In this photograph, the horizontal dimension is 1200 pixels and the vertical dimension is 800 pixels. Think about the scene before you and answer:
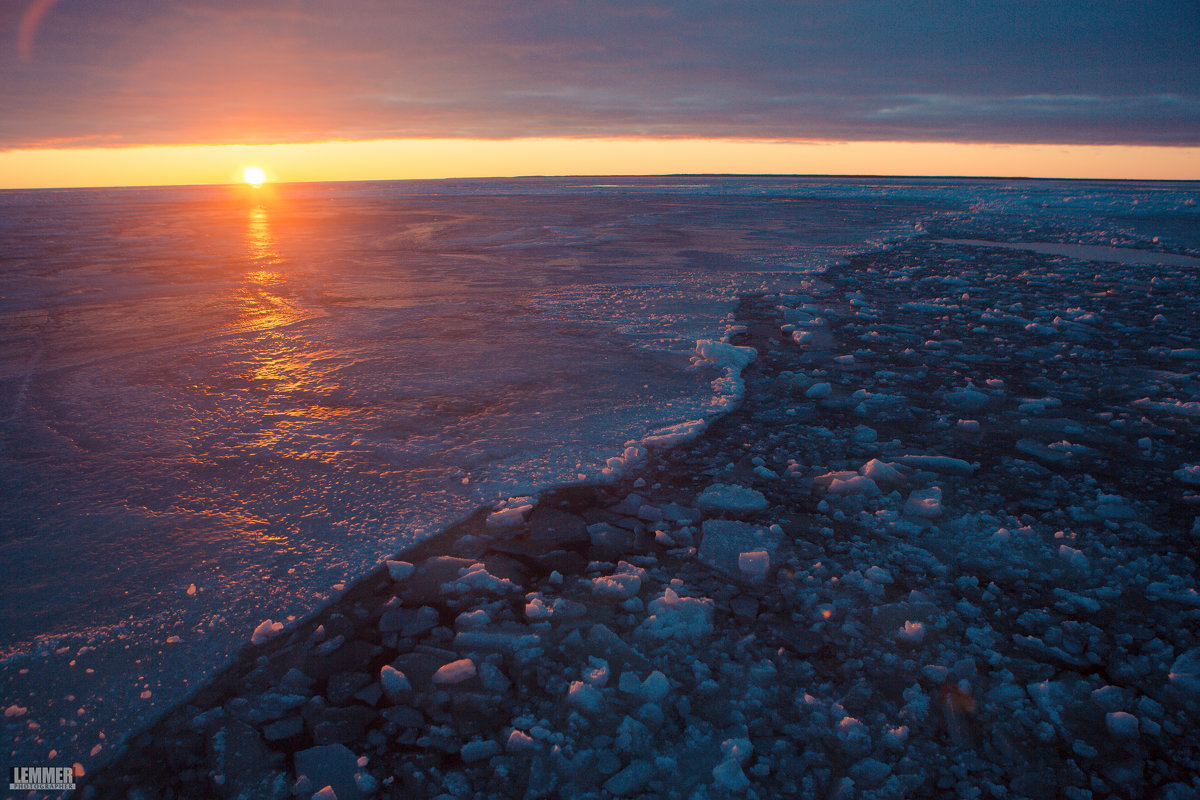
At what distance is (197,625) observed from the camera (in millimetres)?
1986

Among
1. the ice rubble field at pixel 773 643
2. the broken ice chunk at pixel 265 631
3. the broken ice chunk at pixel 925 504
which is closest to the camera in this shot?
the ice rubble field at pixel 773 643

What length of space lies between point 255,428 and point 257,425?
0.14 ft

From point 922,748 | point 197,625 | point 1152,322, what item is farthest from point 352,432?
point 1152,322

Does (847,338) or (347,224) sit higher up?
(347,224)

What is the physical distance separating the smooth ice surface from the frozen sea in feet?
0.04

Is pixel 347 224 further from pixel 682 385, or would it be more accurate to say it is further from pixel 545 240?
pixel 682 385

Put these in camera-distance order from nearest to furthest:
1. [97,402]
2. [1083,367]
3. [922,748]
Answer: [922,748], [97,402], [1083,367]

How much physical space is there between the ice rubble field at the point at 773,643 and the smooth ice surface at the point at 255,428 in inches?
10.2

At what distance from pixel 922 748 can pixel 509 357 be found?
3.66 metres

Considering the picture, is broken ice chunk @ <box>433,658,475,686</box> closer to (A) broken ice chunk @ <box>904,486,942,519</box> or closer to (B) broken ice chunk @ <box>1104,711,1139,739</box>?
(B) broken ice chunk @ <box>1104,711,1139,739</box>

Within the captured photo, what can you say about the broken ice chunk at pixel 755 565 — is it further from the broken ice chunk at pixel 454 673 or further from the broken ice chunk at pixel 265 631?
the broken ice chunk at pixel 265 631

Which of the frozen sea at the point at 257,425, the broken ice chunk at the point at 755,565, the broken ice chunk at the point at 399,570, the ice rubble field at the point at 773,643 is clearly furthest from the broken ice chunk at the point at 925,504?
the broken ice chunk at the point at 399,570

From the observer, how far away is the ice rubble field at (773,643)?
1584mm

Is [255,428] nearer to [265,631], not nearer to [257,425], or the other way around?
[257,425]
